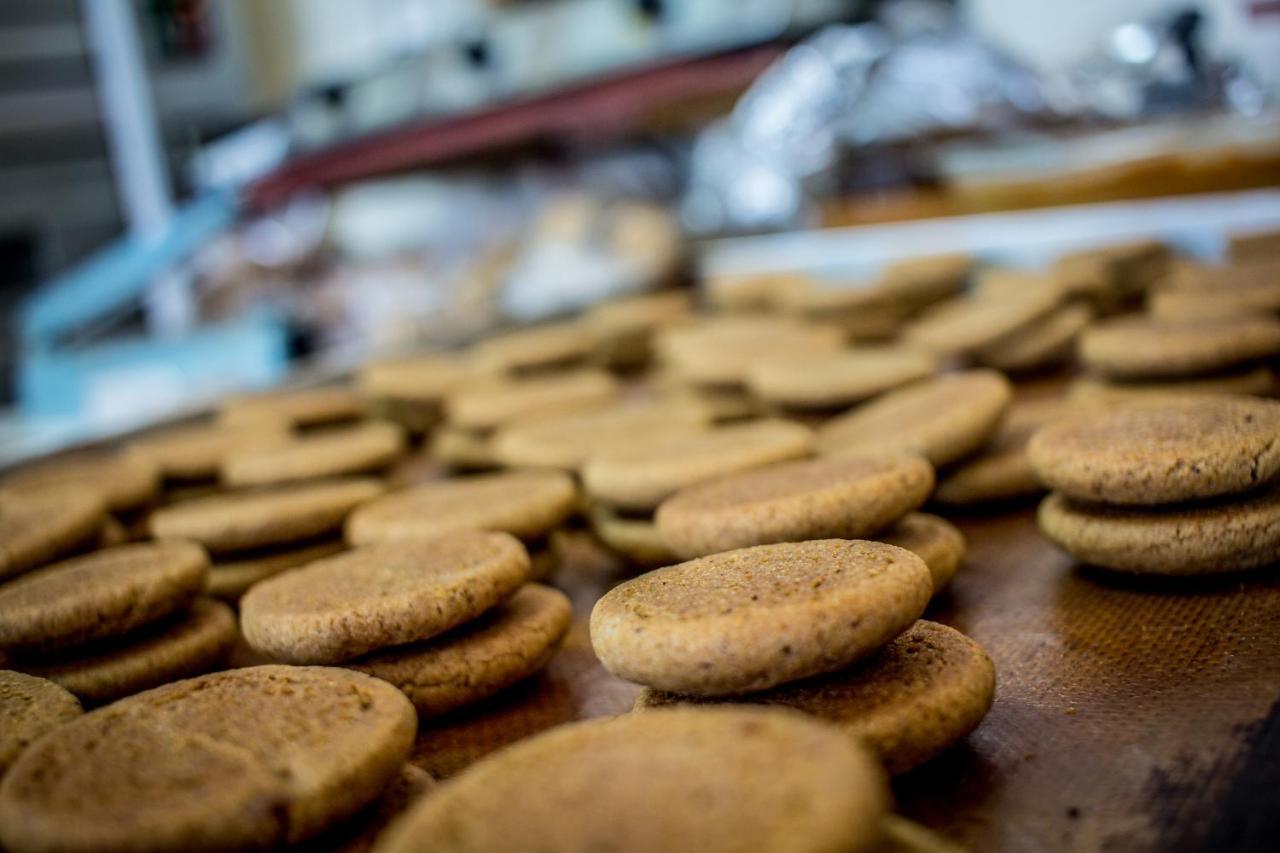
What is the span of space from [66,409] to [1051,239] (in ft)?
15.2

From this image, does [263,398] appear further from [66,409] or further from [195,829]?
[66,409]

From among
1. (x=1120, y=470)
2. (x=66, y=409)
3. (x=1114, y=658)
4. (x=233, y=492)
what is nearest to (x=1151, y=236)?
(x=1120, y=470)

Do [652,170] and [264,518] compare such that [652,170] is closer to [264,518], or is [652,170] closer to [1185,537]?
[264,518]

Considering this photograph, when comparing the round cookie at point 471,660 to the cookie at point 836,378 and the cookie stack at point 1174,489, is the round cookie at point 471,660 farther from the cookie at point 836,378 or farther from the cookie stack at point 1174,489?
the cookie at point 836,378

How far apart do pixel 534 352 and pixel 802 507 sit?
1.86 m

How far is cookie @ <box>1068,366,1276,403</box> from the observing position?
1.77 m

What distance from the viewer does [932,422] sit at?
1665mm

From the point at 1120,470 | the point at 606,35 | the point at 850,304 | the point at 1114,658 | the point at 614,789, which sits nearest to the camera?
the point at 614,789

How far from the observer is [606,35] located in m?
4.88

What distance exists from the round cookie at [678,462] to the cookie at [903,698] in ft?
1.80

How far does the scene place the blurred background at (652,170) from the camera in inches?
142

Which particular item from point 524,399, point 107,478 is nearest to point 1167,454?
point 524,399

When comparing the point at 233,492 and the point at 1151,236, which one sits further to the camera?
the point at 1151,236

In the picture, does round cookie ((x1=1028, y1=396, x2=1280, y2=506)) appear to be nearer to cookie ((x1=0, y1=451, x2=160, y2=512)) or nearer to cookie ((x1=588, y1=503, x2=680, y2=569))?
cookie ((x1=588, y1=503, x2=680, y2=569))
